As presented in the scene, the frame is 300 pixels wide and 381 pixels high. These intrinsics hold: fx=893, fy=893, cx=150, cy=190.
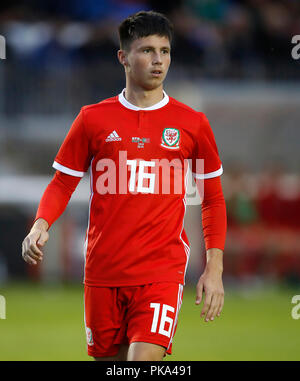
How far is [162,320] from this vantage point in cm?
512

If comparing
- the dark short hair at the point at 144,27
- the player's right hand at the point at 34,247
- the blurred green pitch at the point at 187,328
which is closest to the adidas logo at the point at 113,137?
the dark short hair at the point at 144,27

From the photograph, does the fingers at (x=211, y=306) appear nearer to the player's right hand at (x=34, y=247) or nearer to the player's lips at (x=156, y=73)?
the player's right hand at (x=34, y=247)

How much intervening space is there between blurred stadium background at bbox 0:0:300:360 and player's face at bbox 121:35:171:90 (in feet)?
30.2

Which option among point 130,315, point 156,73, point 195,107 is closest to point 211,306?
point 130,315

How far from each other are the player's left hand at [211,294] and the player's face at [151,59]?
46.7 inches

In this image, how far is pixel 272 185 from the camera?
51.3 feet

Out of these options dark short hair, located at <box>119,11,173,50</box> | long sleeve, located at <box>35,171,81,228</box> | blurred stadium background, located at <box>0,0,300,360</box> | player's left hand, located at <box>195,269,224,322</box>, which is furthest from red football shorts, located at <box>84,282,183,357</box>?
blurred stadium background, located at <box>0,0,300,360</box>

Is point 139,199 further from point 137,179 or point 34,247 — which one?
point 34,247

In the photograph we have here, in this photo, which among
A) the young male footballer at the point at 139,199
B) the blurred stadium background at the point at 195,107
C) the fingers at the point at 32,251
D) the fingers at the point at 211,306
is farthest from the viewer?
the blurred stadium background at the point at 195,107

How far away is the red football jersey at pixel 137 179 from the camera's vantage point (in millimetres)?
5266

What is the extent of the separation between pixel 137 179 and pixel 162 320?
0.84 metres

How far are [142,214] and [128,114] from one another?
0.63m
